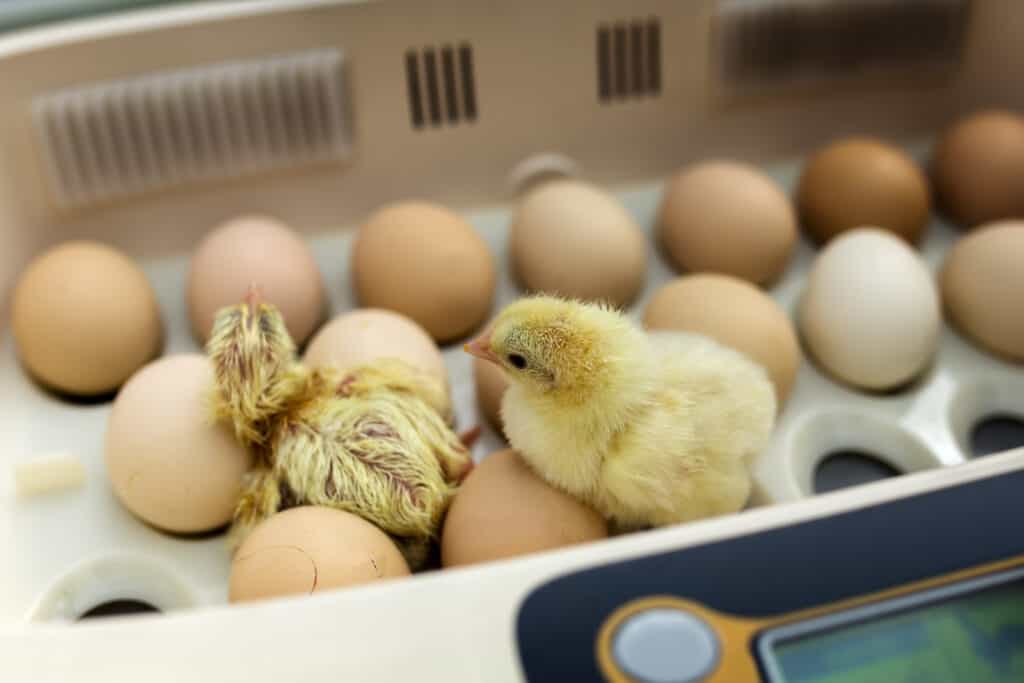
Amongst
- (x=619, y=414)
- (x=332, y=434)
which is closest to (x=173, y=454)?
(x=332, y=434)

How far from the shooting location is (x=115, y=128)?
1.17 m

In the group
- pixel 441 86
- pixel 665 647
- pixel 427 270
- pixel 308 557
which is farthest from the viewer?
pixel 441 86

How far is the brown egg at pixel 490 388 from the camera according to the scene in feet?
3.40

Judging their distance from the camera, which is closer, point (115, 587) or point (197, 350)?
point (115, 587)

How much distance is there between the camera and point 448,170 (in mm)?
1297

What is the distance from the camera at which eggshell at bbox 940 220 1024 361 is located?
1121mm

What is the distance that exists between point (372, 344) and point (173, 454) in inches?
8.3

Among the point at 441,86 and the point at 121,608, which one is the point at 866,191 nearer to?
the point at 441,86

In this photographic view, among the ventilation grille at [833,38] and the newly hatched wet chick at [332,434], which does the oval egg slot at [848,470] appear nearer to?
the newly hatched wet chick at [332,434]

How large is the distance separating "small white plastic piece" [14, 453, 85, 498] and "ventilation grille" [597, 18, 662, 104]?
0.74 meters

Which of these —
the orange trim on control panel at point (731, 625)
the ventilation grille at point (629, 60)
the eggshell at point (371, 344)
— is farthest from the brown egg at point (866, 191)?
the orange trim on control panel at point (731, 625)

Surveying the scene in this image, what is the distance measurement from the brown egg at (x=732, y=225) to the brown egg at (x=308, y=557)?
1.78 feet

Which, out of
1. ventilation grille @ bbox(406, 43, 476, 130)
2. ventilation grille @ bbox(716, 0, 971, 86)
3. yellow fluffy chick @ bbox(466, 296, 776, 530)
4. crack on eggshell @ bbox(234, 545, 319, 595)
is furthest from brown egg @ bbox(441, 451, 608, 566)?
ventilation grille @ bbox(716, 0, 971, 86)

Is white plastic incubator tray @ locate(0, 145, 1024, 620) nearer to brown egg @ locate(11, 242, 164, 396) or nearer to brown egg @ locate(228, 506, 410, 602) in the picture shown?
brown egg @ locate(11, 242, 164, 396)
